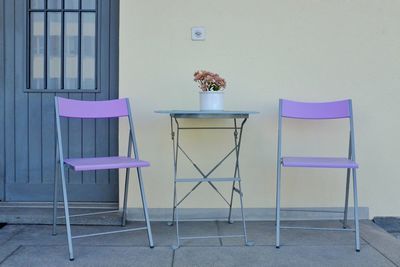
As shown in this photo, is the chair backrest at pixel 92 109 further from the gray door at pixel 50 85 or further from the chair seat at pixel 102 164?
the gray door at pixel 50 85

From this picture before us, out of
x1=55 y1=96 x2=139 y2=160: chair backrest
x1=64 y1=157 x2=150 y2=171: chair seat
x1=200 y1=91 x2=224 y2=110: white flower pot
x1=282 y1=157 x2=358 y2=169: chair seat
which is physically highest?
x1=200 y1=91 x2=224 y2=110: white flower pot

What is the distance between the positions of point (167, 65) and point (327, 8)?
132cm

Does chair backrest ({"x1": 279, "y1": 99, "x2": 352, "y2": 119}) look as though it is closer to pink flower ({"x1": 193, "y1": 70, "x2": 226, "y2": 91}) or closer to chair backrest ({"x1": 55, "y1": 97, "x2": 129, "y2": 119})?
pink flower ({"x1": 193, "y1": 70, "x2": 226, "y2": 91})

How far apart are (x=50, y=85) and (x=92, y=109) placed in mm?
752

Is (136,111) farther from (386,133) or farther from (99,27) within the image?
(386,133)

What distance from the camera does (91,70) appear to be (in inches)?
148

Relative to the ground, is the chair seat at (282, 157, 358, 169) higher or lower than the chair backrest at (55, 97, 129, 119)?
lower

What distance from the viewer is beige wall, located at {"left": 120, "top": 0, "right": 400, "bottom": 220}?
3.53m

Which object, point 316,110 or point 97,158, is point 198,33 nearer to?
point 316,110

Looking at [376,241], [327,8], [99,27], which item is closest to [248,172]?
[376,241]

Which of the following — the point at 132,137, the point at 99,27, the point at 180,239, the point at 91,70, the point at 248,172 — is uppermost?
the point at 99,27

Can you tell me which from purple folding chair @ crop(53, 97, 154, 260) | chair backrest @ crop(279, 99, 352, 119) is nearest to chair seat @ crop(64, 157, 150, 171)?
purple folding chair @ crop(53, 97, 154, 260)

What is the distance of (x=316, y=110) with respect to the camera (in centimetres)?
335

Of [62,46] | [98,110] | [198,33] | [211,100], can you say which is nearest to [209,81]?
[211,100]
